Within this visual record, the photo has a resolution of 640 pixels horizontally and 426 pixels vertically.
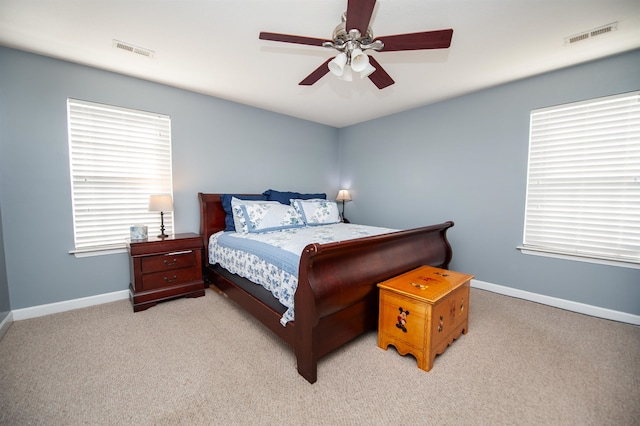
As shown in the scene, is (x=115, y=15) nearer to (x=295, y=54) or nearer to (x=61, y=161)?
(x=295, y=54)

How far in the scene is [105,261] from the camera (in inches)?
110

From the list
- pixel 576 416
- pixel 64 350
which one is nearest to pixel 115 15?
pixel 64 350

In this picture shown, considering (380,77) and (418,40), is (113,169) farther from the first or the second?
(418,40)

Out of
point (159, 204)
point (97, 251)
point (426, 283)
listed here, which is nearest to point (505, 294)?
point (426, 283)

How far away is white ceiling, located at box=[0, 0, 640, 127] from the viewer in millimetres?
1775

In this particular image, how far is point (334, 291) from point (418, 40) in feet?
5.69

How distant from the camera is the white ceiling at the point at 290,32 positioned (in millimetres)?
1775

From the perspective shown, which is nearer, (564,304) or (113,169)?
(564,304)

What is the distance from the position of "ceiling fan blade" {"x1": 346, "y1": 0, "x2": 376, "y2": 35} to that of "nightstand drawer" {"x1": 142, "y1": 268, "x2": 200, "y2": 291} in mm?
2848

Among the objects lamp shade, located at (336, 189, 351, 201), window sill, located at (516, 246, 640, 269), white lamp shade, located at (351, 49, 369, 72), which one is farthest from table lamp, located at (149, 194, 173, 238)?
window sill, located at (516, 246, 640, 269)

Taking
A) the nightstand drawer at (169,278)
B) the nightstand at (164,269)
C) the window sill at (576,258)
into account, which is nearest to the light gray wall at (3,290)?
the nightstand at (164,269)

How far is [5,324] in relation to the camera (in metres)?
2.20

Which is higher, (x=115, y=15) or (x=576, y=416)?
(x=115, y=15)

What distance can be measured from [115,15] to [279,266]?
224cm
